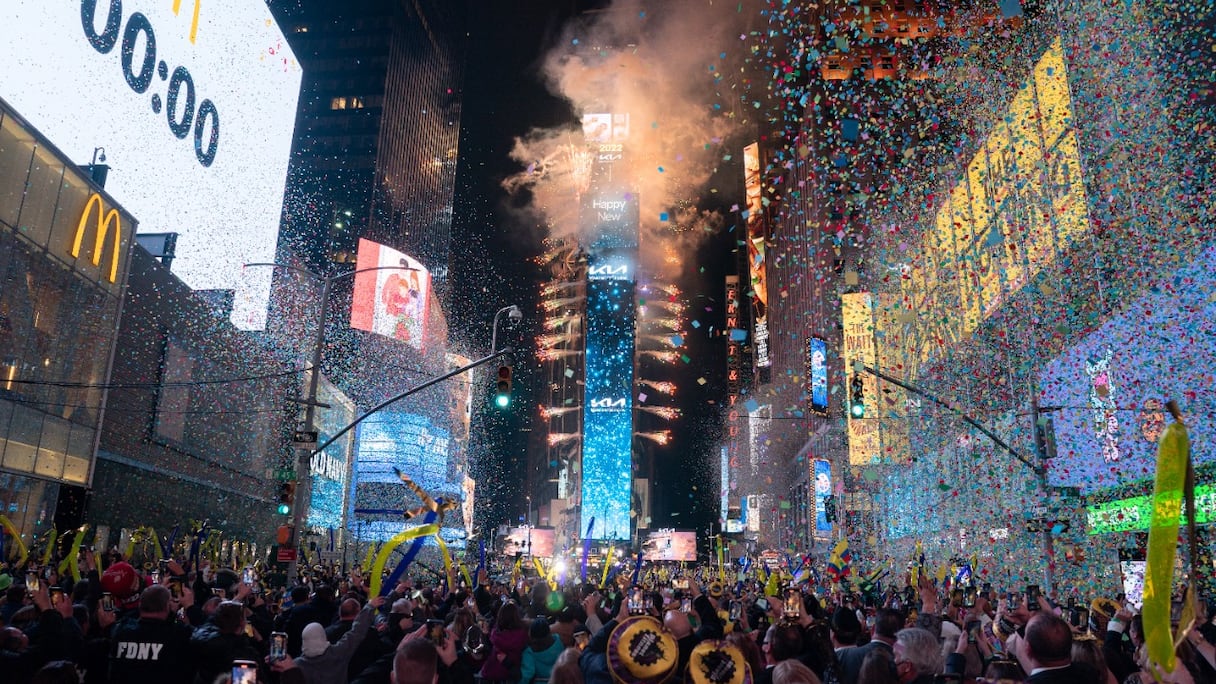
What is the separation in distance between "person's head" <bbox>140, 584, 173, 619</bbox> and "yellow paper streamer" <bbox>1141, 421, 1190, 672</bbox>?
6.20 meters

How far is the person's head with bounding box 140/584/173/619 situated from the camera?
20.2ft

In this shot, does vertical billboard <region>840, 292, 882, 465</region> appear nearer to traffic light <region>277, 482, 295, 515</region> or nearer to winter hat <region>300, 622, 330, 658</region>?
traffic light <region>277, 482, 295, 515</region>

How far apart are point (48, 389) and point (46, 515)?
4485mm

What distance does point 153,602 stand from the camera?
20.3 ft

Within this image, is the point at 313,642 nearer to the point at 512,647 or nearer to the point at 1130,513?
the point at 512,647

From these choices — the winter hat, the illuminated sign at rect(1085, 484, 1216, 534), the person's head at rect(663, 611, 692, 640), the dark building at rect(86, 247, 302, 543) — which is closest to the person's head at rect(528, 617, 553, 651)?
the person's head at rect(663, 611, 692, 640)

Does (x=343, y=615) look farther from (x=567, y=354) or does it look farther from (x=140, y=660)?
(x=567, y=354)

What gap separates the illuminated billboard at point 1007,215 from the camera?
3100cm

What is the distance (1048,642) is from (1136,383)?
2284 centimetres

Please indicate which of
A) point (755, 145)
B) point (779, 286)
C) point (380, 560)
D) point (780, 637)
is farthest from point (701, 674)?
point (755, 145)

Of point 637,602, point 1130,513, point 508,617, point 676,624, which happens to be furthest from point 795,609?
point 1130,513

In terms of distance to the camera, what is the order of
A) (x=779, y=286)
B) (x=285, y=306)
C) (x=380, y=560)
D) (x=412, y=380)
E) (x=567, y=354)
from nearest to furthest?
(x=380, y=560) < (x=285, y=306) < (x=412, y=380) < (x=779, y=286) < (x=567, y=354)

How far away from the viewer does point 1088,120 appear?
94.0 feet

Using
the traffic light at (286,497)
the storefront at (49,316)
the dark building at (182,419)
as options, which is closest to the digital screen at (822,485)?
the dark building at (182,419)
